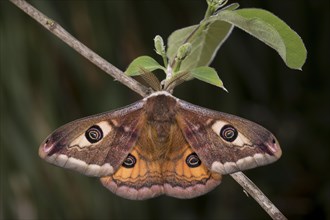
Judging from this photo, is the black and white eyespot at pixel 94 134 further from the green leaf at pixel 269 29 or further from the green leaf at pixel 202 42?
the green leaf at pixel 269 29

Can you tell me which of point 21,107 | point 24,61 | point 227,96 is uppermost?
point 24,61

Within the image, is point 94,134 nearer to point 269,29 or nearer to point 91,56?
point 91,56

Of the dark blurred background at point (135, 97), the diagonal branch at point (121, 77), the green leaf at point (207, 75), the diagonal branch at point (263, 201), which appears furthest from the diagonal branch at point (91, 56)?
the dark blurred background at point (135, 97)

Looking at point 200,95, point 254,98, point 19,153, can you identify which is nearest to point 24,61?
point 19,153

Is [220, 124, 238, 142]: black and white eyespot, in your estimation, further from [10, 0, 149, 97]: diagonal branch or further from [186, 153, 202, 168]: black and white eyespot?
[10, 0, 149, 97]: diagonal branch

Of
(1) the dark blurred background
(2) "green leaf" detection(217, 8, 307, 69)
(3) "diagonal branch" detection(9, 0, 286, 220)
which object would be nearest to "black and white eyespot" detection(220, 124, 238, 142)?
(3) "diagonal branch" detection(9, 0, 286, 220)

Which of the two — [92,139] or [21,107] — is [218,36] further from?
[21,107]
